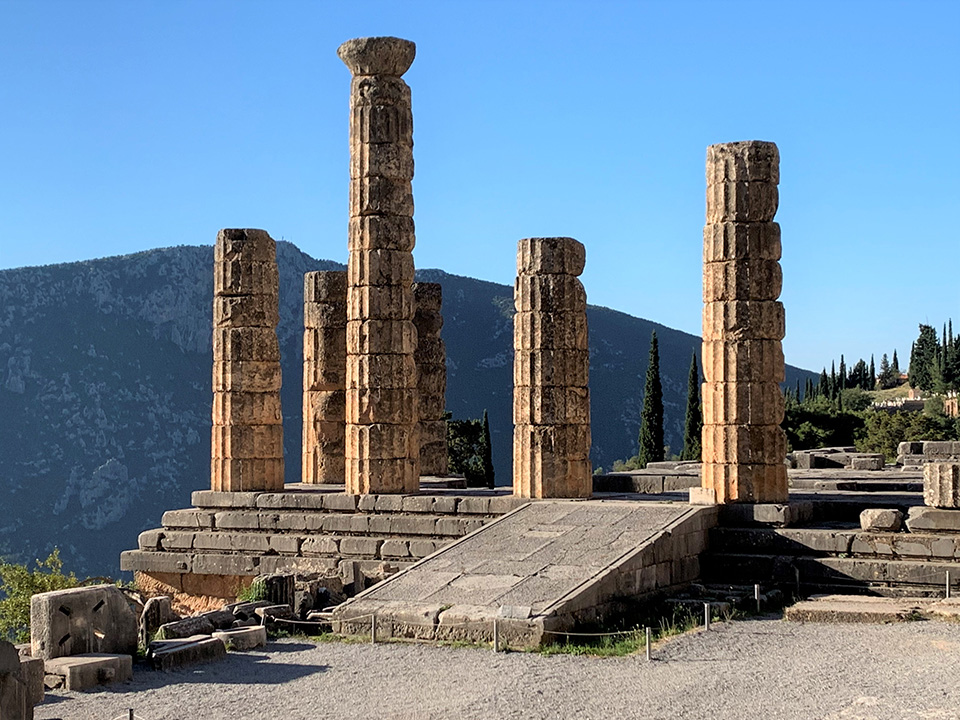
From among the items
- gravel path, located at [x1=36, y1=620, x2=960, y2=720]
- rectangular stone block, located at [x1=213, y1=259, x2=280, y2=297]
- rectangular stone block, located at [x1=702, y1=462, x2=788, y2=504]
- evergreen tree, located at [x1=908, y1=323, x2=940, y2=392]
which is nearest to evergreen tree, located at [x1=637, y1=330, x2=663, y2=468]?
rectangular stone block, located at [x1=213, y1=259, x2=280, y2=297]

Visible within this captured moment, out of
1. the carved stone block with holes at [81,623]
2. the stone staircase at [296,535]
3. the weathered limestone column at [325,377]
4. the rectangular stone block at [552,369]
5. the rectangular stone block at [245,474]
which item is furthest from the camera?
the weathered limestone column at [325,377]

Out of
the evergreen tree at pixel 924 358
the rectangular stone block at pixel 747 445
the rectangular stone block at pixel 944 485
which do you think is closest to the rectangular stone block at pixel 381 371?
the rectangular stone block at pixel 747 445

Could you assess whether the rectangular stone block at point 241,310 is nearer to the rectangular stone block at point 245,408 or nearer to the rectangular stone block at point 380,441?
the rectangular stone block at point 245,408

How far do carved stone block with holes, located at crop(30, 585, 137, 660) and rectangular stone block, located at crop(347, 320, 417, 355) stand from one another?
8649 mm

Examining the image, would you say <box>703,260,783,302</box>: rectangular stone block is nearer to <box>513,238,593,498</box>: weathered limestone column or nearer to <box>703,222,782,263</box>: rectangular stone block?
<box>703,222,782,263</box>: rectangular stone block

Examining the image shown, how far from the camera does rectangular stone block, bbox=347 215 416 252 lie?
73.6 feet

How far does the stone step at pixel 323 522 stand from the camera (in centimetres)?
2088

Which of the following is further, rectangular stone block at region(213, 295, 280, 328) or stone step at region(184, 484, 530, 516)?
rectangular stone block at region(213, 295, 280, 328)

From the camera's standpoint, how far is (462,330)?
118 m

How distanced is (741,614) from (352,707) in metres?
6.02

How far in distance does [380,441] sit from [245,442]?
9.39 feet

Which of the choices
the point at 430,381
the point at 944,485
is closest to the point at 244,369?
the point at 430,381

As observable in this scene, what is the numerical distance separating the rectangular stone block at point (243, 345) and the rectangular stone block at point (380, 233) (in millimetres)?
2589

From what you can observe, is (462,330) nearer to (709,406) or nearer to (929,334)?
(929,334)
